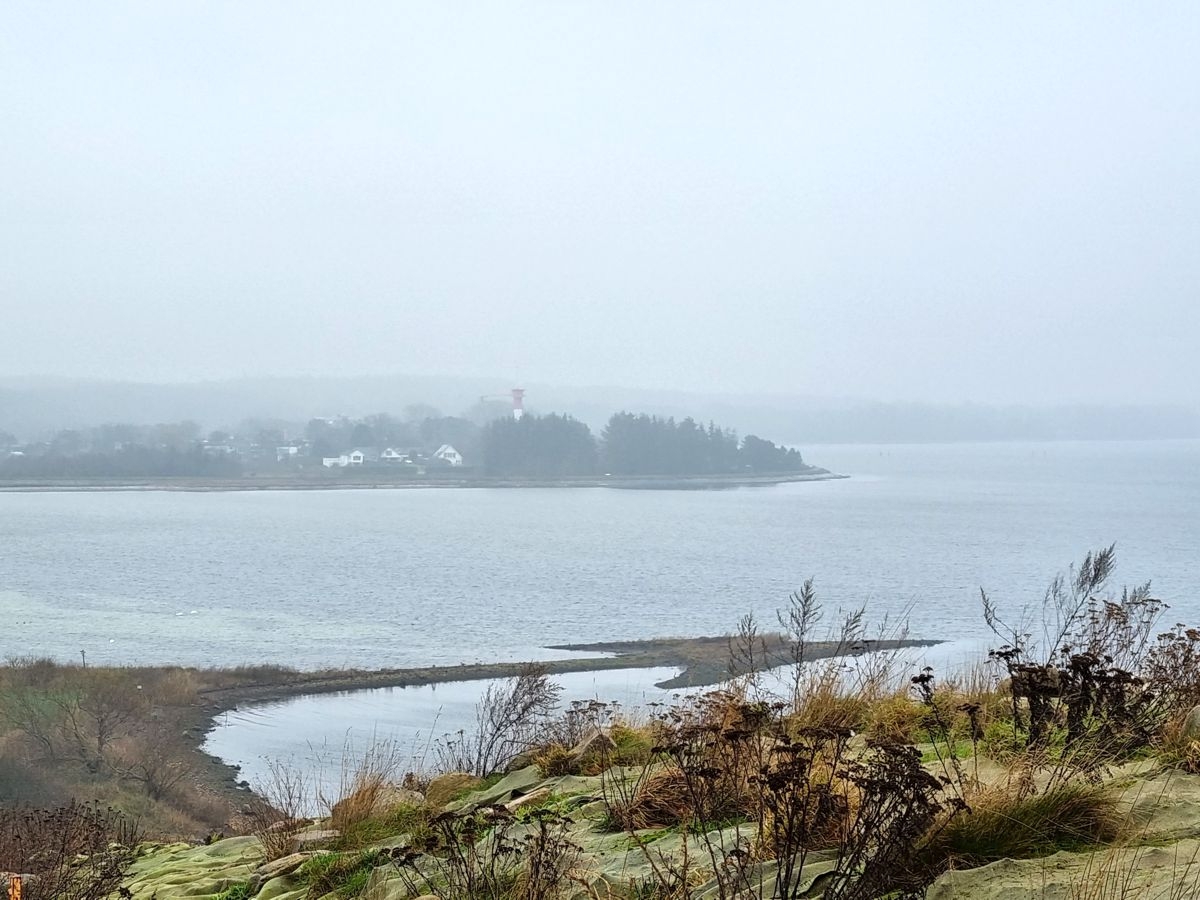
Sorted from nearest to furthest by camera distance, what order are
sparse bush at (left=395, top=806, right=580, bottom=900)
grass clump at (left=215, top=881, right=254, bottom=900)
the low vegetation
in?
1. the low vegetation
2. sparse bush at (left=395, top=806, right=580, bottom=900)
3. grass clump at (left=215, top=881, right=254, bottom=900)

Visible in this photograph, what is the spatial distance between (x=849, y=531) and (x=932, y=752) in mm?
90679

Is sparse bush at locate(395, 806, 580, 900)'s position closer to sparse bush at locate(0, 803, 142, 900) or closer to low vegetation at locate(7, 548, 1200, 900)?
low vegetation at locate(7, 548, 1200, 900)

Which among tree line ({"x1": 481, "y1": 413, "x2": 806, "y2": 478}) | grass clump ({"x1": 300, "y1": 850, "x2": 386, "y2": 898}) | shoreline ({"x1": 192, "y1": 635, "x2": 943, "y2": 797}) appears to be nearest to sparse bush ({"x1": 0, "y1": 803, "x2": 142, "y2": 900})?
grass clump ({"x1": 300, "y1": 850, "x2": 386, "y2": 898})

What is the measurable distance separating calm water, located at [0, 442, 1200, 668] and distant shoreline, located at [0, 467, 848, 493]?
38.6 meters

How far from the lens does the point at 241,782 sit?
2681 centimetres

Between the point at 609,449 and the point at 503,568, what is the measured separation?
380 ft

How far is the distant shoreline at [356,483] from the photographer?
173875mm

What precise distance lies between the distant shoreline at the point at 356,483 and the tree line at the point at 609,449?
2.41 m

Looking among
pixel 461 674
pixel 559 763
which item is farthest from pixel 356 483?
pixel 559 763

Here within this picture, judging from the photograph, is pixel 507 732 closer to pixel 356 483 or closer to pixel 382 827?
pixel 382 827

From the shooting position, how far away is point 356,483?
600 ft

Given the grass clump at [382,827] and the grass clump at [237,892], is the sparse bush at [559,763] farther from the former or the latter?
the grass clump at [237,892]

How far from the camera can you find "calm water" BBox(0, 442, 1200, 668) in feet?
156

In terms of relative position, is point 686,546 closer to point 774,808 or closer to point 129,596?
point 129,596
